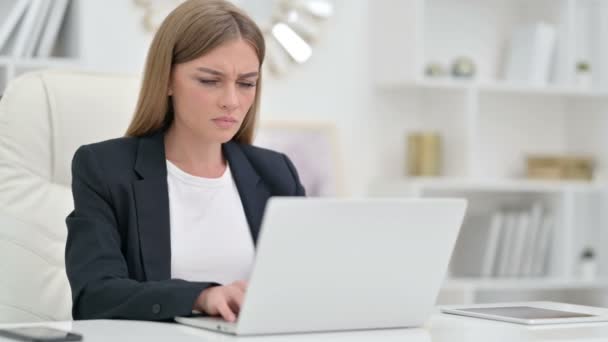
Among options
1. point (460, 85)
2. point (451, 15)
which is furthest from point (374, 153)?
point (451, 15)

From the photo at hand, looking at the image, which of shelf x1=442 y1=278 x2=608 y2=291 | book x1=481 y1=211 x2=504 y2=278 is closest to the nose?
shelf x1=442 y1=278 x2=608 y2=291

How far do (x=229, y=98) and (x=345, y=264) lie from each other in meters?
0.63

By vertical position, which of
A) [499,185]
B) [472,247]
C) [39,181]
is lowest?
[472,247]

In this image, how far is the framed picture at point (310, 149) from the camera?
3.64 m

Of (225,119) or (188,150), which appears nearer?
(225,119)

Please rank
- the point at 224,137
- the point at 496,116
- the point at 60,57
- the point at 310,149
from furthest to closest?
1. the point at 496,116
2. the point at 310,149
3. the point at 60,57
4. the point at 224,137

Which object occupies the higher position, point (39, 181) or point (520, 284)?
point (39, 181)

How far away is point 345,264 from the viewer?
52.1 inches

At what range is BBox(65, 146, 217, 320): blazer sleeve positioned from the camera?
4.88 ft

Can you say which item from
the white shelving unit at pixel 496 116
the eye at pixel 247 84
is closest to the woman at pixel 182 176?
the eye at pixel 247 84

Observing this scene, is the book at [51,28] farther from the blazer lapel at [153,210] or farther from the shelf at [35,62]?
the blazer lapel at [153,210]

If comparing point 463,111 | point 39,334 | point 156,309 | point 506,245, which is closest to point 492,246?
point 506,245

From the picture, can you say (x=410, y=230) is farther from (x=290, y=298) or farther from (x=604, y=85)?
(x=604, y=85)

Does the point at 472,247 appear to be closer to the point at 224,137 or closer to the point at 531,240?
the point at 531,240
